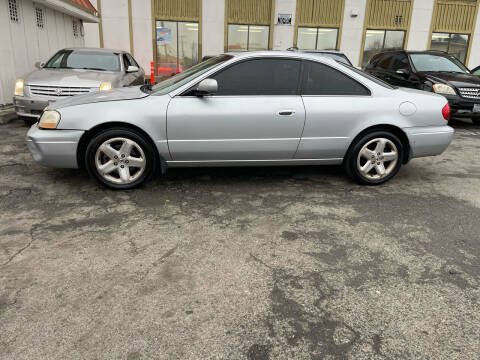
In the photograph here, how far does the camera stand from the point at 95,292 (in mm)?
2633

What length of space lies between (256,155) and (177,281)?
2.08m

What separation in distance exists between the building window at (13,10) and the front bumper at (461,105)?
10.2 m

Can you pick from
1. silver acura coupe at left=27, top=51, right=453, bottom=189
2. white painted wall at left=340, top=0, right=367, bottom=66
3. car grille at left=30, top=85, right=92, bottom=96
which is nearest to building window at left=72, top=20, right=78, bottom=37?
car grille at left=30, top=85, right=92, bottom=96

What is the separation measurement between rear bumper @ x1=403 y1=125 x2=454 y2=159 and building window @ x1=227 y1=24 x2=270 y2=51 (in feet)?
50.6

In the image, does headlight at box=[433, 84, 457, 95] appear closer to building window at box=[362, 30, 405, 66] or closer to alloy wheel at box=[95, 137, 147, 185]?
alloy wheel at box=[95, 137, 147, 185]

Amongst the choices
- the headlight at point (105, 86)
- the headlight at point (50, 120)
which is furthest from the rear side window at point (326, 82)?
the headlight at point (105, 86)

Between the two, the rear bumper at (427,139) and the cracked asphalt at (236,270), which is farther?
the rear bumper at (427,139)

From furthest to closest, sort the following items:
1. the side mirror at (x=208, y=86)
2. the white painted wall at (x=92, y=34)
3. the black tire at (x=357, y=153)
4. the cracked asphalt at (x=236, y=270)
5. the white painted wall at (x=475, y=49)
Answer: the white painted wall at (x=475, y=49) → the white painted wall at (x=92, y=34) → the black tire at (x=357, y=153) → the side mirror at (x=208, y=86) → the cracked asphalt at (x=236, y=270)

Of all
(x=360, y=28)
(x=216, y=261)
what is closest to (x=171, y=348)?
(x=216, y=261)

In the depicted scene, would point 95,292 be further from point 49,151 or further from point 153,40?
point 153,40

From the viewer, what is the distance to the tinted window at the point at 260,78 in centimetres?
439

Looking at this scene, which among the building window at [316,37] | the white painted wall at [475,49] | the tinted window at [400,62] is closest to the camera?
the tinted window at [400,62]

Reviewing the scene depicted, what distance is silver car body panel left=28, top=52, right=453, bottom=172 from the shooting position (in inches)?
167

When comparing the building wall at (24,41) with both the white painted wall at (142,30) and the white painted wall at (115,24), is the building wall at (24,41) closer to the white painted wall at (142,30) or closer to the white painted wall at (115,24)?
the white painted wall at (115,24)
